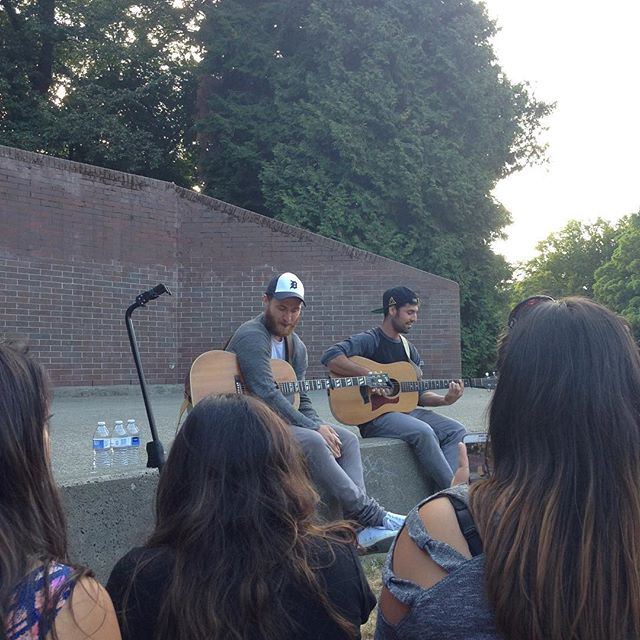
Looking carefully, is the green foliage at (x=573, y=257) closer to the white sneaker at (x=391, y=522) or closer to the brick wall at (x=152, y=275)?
the brick wall at (x=152, y=275)

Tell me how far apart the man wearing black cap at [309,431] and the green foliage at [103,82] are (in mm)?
12825

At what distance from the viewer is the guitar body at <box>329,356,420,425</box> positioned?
19.3 ft

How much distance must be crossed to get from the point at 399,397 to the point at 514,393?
447 centimetres

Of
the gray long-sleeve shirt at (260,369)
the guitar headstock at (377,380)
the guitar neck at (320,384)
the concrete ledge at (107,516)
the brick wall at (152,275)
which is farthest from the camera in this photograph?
the brick wall at (152,275)

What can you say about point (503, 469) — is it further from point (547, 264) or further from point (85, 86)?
point (547, 264)

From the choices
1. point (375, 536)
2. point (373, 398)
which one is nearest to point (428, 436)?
point (373, 398)

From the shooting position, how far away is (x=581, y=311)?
1560 millimetres

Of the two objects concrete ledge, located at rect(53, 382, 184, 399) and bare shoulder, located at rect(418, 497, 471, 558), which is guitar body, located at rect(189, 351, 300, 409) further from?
concrete ledge, located at rect(53, 382, 184, 399)

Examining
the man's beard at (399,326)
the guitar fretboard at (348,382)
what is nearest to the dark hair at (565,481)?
the guitar fretboard at (348,382)

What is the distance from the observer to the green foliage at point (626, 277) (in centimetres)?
3875

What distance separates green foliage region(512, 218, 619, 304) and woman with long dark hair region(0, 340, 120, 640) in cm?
4725

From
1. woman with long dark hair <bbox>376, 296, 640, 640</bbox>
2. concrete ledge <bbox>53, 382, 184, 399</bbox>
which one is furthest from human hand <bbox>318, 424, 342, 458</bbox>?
concrete ledge <bbox>53, 382, 184, 399</bbox>

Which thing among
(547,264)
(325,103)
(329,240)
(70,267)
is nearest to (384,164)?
(325,103)

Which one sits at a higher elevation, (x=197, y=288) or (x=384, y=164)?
(x=384, y=164)
